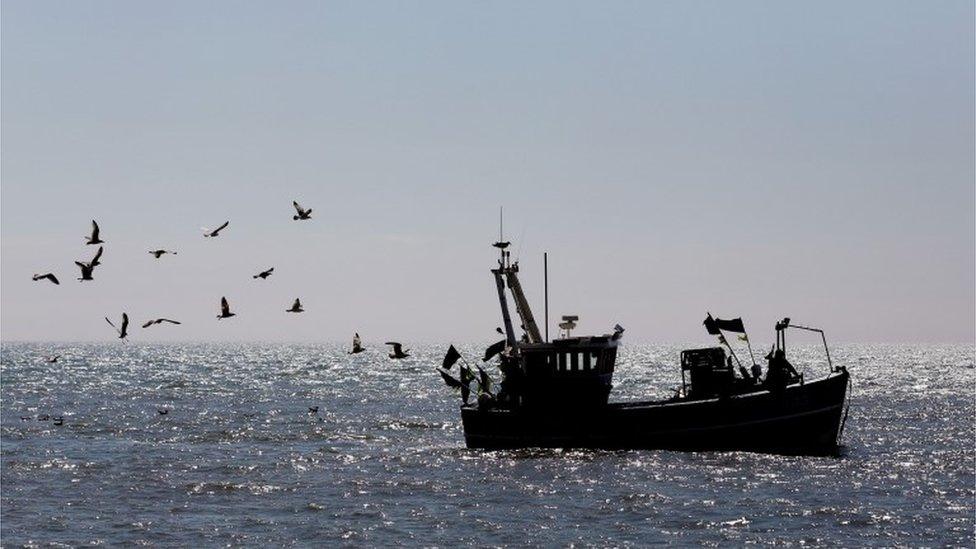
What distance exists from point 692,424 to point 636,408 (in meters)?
2.13

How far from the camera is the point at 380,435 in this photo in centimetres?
6400

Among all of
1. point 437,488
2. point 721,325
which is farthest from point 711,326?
point 437,488

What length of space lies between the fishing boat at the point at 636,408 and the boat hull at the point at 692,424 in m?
0.04

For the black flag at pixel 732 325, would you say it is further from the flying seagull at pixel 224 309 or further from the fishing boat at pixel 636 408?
the flying seagull at pixel 224 309

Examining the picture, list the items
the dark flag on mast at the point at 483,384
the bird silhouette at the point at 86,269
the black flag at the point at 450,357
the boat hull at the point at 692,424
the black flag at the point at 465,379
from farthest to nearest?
1. the dark flag on mast at the point at 483,384
2. the black flag at the point at 465,379
3. the boat hull at the point at 692,424
4. the black flag at the point at 450,357
5. the bird silhouette at the point at 86,269

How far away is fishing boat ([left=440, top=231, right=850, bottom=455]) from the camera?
49750mm

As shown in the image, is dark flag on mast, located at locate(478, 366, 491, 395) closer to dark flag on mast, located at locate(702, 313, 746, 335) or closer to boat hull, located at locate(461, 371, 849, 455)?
boat hull, located at locate(461, 371, 849, 455)

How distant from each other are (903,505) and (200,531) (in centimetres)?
1927

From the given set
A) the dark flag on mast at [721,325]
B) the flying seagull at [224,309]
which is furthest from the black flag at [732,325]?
the flying seagull at [224,309]

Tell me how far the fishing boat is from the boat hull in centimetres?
4

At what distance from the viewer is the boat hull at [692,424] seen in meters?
49.8

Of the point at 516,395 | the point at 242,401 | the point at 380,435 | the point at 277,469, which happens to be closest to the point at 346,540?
the point at 277,469

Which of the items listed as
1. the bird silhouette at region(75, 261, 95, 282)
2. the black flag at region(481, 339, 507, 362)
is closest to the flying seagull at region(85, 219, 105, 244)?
the bird silhouette at region(75, 261, 95, 282)

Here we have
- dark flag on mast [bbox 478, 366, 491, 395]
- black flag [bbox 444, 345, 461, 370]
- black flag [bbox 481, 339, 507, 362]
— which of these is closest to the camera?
black flag [bbox 481, 339, 507, 362]
